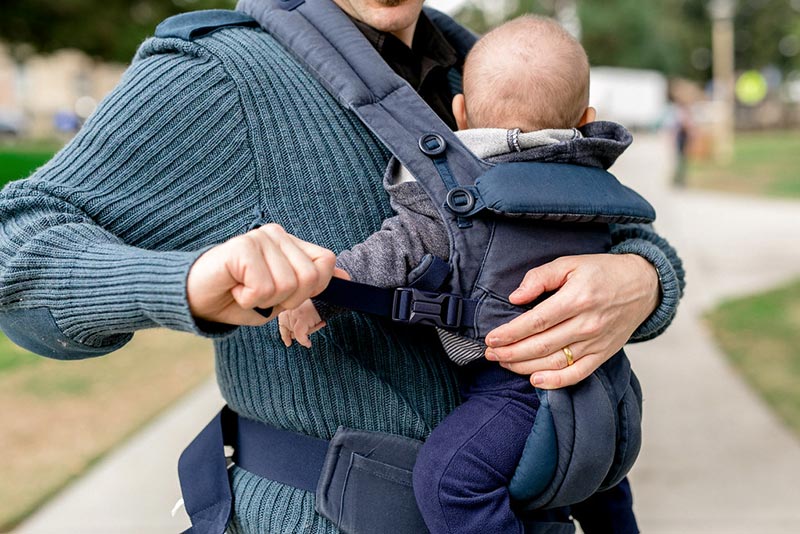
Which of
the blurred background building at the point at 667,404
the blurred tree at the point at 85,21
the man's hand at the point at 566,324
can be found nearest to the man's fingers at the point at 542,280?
the man's hand at the point at 566,324

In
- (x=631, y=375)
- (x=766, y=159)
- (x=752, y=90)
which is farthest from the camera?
(x=752, y=90)

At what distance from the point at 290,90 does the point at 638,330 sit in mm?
763

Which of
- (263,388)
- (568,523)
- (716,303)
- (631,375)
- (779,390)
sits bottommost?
(716,303)

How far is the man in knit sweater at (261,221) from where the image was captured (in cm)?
128

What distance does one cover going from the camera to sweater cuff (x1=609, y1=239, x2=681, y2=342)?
161 centimetres

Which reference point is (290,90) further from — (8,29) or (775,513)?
(8,29)

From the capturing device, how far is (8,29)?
16.3 meters

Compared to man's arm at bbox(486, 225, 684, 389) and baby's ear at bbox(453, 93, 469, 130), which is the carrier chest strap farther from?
baby's ear at bbox(453, 93, 469, 130)

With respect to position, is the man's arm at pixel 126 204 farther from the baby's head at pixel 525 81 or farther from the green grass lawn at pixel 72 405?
the green grass lawn at pixel 72 405

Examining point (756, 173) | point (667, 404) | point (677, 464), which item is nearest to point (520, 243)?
point (677, 464)

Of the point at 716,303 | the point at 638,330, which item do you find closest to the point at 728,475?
the point at 638,330

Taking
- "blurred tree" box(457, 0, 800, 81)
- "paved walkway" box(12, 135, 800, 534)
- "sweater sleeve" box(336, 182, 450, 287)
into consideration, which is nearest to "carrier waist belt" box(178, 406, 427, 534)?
"sweater sleeve" box(336, 182, 450, 287)

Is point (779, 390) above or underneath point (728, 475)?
underneath

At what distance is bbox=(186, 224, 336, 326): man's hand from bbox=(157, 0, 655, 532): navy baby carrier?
0.77ft
